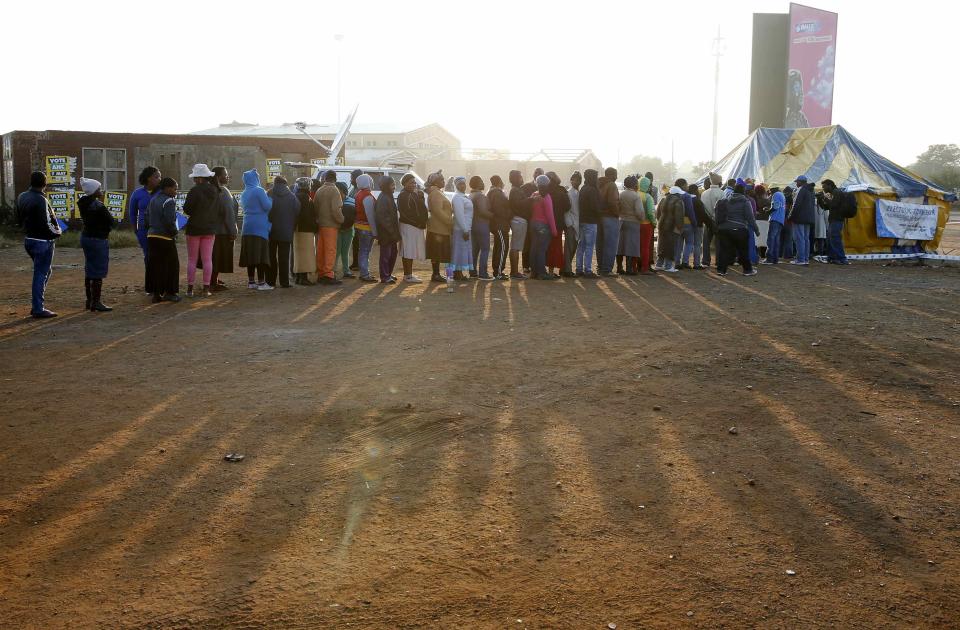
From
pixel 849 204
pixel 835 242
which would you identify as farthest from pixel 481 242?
pixel 835 242

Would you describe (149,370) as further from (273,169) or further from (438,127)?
(438,127)

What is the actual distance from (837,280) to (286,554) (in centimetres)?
1278

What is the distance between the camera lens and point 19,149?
77.7 feet

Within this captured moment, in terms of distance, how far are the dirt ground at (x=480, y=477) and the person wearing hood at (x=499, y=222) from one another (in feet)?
15.4

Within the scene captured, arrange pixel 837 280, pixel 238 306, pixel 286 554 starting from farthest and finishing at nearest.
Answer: pixel 837 280 → pixel 238 306 → pixel 286 554

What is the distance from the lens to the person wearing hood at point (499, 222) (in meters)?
13.4

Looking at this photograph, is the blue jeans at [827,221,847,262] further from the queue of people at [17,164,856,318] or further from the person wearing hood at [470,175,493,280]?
the person wearing hood at [470,175,493,280]

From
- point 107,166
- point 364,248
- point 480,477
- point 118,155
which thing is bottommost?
point 480,477

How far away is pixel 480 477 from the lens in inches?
182

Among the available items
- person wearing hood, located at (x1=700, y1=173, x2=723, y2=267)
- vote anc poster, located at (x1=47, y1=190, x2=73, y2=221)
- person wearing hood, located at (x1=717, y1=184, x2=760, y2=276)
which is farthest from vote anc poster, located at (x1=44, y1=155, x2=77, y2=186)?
person wearing hood, located at (x1=717, y1=184, x2=760, y2=276)

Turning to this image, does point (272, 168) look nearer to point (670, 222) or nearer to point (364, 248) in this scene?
point (364, 248)

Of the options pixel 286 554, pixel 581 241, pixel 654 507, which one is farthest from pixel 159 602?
pixel 581 241

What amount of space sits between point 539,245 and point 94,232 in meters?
6.77

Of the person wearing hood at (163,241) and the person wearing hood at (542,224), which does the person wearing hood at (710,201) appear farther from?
the person wearing hood at (163,241)
